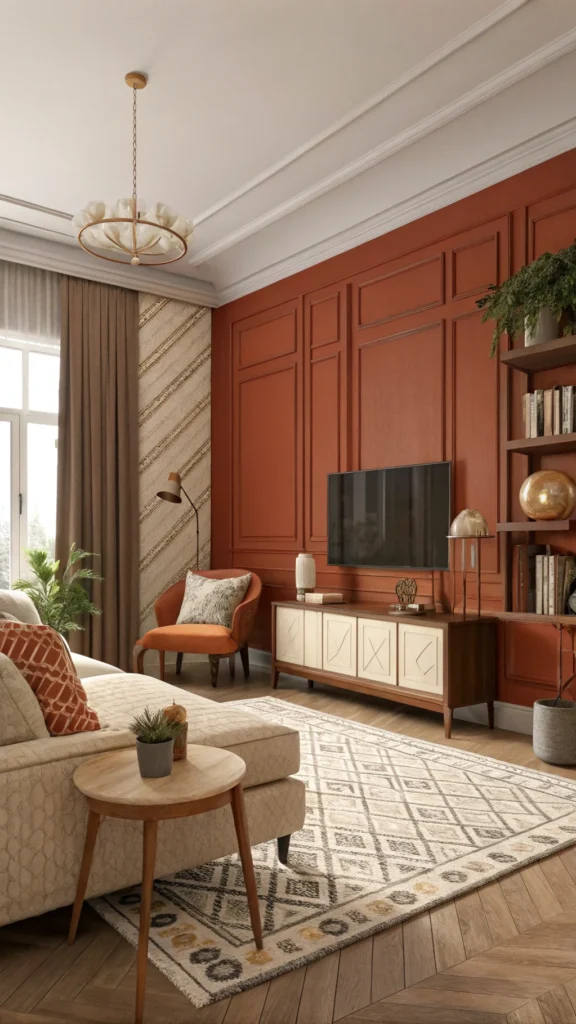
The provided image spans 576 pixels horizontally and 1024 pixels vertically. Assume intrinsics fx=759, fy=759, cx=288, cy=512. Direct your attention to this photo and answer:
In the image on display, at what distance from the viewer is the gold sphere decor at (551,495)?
3746 millimetres

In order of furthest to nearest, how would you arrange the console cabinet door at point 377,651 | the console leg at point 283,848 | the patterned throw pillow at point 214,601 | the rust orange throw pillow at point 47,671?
the patterned throw pillow at point 214,601
the console cabinet door at point 377,651
the console leg at point 283,848
the rust orange throw pillow at point 47,671

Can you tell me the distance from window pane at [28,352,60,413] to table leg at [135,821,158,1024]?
4835 mm

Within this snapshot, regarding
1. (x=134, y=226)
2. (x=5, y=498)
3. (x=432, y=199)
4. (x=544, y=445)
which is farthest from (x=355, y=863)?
(x=5, y=498)

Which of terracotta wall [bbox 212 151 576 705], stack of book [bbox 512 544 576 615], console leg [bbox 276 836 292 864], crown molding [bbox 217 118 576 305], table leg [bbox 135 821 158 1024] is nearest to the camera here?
table leg [bbox 135 821 158 1024]

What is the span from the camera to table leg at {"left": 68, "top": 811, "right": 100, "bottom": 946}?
1.92 m

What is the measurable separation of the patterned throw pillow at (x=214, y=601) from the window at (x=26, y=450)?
3.90 ft

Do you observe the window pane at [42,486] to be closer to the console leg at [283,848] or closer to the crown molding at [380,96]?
the crown molding at [380,96]

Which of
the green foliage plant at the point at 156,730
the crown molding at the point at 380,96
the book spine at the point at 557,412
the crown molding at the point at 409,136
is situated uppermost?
the crown molding at the point at 380,96

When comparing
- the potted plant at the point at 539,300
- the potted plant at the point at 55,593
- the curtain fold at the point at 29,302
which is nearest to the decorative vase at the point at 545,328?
the potted plant at the point at 539,300

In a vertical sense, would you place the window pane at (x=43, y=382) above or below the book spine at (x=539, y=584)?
above

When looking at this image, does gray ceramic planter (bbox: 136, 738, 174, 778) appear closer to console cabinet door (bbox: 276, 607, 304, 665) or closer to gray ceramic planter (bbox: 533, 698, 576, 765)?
gray ceramic planter (bbox: 533, 698, 576, 765)

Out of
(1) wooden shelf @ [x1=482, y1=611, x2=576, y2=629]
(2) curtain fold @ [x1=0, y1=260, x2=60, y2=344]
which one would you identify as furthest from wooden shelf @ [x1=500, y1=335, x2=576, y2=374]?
(2) curtain fold @ [x1=0, y1=260, x2=60, y2=344]

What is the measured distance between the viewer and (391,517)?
16.6 ft

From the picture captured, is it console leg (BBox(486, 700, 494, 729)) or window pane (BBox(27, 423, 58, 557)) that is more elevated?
window pane (BBox(27, 423, 58, 557))
